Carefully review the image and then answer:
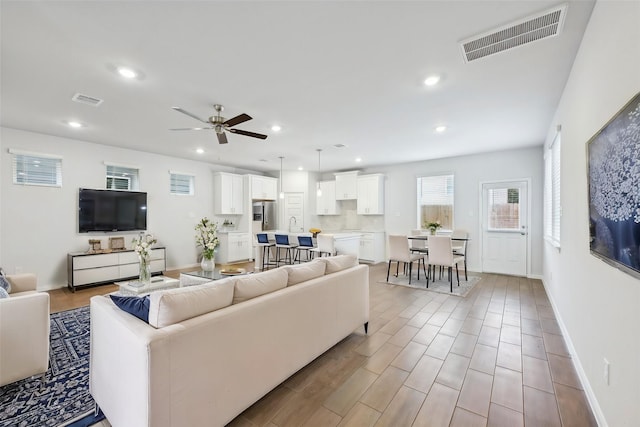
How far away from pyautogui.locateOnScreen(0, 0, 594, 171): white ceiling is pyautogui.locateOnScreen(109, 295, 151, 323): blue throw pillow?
191 centimetres

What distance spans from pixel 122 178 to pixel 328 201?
5182 millimetres

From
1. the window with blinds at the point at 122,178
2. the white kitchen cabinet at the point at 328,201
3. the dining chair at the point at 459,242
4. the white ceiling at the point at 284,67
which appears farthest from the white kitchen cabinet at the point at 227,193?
the dining chair at the point at 459,242

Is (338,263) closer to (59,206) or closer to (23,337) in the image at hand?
(23,337)

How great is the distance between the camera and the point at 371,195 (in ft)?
24.9

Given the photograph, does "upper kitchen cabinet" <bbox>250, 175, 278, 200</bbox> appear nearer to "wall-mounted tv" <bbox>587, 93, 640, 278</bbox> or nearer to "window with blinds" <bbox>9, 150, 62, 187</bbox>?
"window with blinds" <bbox>9, 150, 62, 187</bbox>

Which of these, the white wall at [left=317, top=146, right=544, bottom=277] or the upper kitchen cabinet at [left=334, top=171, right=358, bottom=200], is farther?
the upper kitchen cabinet at [left=334, top=171, right=358, bottom=200]

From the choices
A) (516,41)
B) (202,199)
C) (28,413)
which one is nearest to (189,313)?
(28,413)

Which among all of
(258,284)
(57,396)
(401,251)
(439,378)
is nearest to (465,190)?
(401,251)

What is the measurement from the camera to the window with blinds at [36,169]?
4535 mm

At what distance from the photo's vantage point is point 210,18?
1937mm

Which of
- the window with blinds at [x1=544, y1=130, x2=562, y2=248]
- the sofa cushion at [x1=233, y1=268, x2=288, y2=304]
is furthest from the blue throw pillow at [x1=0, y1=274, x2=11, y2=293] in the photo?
the window with blinds at [x1=544, y1=130, x2=562, y2=248]

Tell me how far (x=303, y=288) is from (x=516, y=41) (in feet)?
8.59

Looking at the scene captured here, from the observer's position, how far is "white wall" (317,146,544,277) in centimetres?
553

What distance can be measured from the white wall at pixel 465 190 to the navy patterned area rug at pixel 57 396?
6.55 metres
